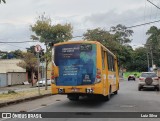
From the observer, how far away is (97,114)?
14.0m

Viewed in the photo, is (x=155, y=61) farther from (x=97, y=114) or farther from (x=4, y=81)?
(x=97, y=114)

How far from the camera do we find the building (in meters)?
54.9

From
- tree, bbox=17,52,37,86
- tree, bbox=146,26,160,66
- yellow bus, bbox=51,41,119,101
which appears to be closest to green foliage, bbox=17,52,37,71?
tree, bbox=17,52,37,86

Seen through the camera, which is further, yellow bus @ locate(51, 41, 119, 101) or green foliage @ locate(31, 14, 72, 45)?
green foliage @ locate(31, 14, 72, 45)

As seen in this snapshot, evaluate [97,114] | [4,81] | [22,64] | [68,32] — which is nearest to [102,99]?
[97,114]

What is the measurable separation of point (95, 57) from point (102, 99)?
4161mm

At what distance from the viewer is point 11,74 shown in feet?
187

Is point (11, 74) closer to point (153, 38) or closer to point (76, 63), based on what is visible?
point (76, 63)

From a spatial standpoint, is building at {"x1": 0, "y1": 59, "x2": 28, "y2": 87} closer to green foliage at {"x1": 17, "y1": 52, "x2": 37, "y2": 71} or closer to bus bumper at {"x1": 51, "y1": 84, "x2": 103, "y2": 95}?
green foliage at {"x1": 17, "y1": 52, "x2": 37, "y2": 71}

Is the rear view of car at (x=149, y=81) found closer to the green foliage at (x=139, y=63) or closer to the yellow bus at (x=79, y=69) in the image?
the yellow bus at (x=79, y=69)

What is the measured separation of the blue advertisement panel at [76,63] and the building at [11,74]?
3831 centimetres

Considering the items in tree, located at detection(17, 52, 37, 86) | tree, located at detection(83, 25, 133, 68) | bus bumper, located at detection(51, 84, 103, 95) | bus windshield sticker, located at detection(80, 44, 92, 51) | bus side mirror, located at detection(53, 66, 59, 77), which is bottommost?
bus bumper, located at detection(51, 84, 103, 95)

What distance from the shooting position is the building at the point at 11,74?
5494 cm

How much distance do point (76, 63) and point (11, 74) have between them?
41146mm
